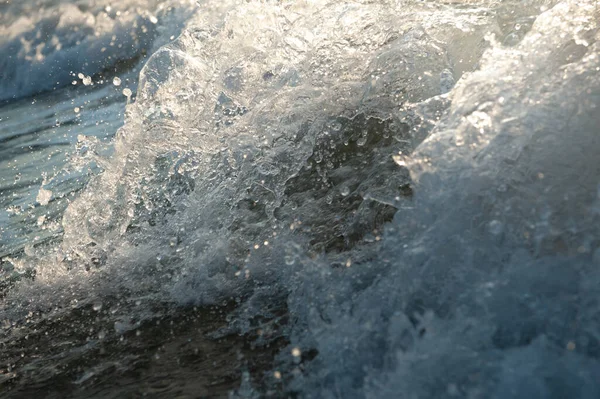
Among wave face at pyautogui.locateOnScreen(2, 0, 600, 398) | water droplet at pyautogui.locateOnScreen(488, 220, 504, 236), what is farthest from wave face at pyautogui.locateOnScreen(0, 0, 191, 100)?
water droplet at pyautogui.locateOnScreen(488, 220, 504, 236)

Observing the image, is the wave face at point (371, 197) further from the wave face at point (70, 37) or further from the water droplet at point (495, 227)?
the wave face at point (70, 37)

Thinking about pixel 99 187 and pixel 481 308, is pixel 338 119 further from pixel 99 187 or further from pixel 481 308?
pixel 481 308

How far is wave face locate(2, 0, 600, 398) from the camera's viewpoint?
173 cm

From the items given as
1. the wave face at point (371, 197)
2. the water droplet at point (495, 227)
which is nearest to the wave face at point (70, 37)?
the wave face at point (371, 197)

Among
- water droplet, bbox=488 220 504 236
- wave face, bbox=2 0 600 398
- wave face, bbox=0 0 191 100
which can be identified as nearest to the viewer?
wave face, bbox=2 0 600 398

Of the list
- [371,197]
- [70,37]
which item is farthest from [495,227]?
[70,37]

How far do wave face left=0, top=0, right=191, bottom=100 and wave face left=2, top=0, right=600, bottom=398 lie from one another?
7.96 meters

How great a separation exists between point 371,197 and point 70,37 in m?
11.9

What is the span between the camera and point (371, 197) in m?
2.55

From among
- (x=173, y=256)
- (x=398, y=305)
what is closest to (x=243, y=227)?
(x=173, y=256)

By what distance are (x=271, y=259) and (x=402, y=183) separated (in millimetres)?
597

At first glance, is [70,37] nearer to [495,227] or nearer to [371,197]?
[371,197]

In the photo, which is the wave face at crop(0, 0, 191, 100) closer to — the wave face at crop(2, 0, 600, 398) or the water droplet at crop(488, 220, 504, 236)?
the wave face at crop(2, 0, 600, 398)

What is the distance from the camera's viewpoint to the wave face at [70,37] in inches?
465
